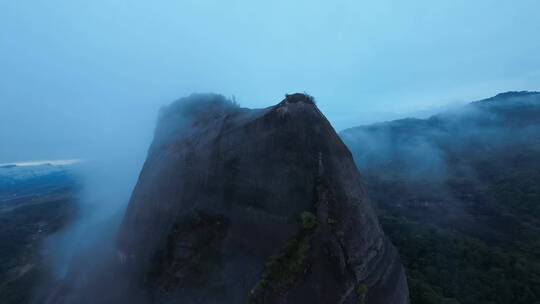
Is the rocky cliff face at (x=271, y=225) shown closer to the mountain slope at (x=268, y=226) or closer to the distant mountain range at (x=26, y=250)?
the mountain slope at (x=268, y=226)

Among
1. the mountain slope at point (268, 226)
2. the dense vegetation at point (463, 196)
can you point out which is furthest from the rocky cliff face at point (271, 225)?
the dense vegetation at point (463, 196)

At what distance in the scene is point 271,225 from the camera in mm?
15078

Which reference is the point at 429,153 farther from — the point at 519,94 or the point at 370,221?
the point at 370,221

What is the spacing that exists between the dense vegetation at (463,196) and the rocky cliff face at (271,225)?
53.7 ft

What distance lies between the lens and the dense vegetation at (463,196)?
111 ft

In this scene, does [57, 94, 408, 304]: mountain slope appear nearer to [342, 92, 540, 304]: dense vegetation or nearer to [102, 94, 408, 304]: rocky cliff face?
[102, 94, 408, 304]: rocky cliff face

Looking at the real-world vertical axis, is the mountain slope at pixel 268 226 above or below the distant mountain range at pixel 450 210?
above

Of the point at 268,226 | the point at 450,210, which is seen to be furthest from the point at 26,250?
the point at 450,210

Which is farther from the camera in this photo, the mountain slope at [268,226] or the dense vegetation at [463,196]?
the dense vegetation at [463,196]

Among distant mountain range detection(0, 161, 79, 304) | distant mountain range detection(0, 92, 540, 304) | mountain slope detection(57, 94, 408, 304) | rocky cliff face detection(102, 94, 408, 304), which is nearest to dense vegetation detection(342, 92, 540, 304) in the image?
distant mountain range detection(0, 92, 540, 304)

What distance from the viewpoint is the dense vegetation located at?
33.9 metres

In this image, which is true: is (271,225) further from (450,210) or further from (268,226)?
(450,210)

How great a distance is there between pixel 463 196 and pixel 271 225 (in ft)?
235

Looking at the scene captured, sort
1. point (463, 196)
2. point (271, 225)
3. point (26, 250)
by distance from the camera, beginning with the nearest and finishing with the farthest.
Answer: point (271, 225) < point (26, 250) < point (463, 196)
